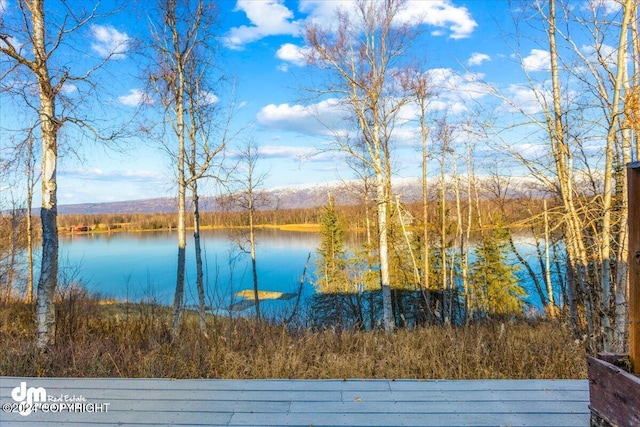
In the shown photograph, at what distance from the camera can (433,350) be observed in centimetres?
352

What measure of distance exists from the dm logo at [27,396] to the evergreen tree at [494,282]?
1653cm

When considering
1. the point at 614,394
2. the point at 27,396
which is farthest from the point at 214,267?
the point at 614,394

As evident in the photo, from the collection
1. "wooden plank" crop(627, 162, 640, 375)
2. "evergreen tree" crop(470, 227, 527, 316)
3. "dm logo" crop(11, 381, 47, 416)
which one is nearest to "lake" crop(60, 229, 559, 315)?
"evergreen tree" crop(470, 227, 527, 316)

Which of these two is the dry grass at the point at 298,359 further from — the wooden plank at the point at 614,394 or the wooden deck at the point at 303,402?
the wooden plank at the point at 614,394

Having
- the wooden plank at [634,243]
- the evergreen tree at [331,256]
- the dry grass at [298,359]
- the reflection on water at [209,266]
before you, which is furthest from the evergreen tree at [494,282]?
the wooden plank at [634,243]

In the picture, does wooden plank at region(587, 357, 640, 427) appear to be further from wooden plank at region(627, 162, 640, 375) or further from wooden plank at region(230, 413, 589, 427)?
wooden plank at region(230, 413, 589, 427)

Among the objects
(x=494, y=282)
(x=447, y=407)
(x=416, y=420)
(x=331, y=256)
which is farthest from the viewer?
(x=331, y=256)

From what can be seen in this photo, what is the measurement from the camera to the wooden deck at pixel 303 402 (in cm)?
A: 211

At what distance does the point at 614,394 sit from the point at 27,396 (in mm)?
3066

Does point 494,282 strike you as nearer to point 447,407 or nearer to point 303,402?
point 447,407

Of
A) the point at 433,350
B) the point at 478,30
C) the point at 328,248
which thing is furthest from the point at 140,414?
the point at 328,248

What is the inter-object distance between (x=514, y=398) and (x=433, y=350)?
1.22 m

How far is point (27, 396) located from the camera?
2.44m

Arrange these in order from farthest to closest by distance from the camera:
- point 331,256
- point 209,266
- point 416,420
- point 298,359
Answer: point 209,266, point 331,256, point 298,359, point 416,420
